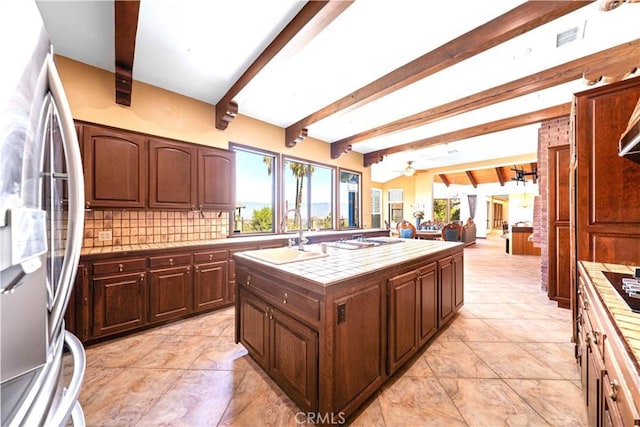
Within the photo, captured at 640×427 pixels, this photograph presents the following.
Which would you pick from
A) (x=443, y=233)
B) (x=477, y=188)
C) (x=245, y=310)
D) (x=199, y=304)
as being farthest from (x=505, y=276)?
(x=477, y=188)

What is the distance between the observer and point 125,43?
2.20 metres

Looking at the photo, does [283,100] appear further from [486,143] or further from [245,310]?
[486,143]

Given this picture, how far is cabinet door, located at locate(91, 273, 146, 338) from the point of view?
232cm

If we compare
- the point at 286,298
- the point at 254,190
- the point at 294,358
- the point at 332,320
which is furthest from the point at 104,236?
the point at 332,320

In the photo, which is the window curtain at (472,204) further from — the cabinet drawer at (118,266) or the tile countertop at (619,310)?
the cabinet drawer at (118,266)

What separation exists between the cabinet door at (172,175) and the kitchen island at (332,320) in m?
1.51

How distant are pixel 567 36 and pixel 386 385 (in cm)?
363

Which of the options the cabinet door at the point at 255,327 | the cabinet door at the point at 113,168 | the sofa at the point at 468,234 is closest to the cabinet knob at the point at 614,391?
the cabinet door at the point at 255,327

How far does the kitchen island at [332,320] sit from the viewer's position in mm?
1383

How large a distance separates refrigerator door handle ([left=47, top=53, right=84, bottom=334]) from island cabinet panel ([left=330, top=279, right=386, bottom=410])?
1.08 m

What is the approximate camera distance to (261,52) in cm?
257

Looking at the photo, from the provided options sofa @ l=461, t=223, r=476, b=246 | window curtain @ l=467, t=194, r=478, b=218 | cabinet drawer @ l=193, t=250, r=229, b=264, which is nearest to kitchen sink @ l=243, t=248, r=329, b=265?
cabinet drawer @ l=193, t=250, r=229, b=264

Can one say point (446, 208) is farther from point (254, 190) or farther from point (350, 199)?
point (254, 190)

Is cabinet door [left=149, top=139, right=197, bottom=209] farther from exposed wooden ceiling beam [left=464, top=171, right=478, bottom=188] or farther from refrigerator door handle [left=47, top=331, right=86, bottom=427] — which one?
exposed wooden ceiling beam [left=464, top=171, right=478, bottom=188]
